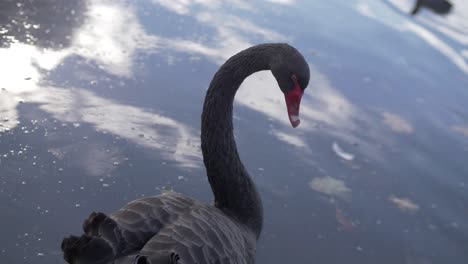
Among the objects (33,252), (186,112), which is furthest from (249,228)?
(186,112)

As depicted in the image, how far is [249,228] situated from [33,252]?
1016 mm

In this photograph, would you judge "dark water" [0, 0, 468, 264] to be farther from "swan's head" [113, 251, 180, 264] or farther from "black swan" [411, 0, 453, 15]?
"black swan" [411, 0, 453, 15]

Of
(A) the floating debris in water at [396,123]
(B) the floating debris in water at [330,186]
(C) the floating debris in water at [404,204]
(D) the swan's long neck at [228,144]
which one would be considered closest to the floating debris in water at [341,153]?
(B) the floating debris in water at [330,186]

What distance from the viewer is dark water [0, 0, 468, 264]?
3076 millimetres

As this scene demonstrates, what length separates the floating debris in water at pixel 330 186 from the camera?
12.0ft

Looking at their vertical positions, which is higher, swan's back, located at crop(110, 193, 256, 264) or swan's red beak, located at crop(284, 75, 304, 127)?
swan's red beak, located at crop(284, 75, 304, 127)

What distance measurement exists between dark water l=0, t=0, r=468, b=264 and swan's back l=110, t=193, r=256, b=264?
34.9 inches

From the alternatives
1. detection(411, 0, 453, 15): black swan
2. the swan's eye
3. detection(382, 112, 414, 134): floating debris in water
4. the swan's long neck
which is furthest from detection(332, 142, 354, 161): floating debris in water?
detection(411, 0, 453, 15): black swan

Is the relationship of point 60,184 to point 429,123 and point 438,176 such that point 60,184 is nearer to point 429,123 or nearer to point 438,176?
point 438,176

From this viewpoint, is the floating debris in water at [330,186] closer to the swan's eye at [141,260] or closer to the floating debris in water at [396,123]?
the floating debris in water at [396,123]

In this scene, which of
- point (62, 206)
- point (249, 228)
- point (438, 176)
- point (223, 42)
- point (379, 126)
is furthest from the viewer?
point (223, 42)

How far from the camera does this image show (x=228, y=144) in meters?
2.49

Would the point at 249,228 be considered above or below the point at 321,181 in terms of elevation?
above

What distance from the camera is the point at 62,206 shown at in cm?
286
